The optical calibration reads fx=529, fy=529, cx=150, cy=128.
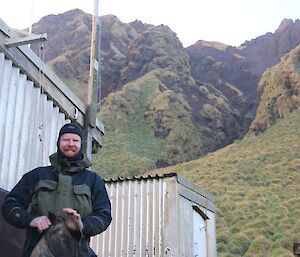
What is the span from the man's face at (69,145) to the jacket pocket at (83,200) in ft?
0.79

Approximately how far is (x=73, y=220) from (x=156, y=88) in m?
54.1

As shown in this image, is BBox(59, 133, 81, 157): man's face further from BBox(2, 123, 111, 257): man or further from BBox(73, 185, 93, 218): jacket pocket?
BBox(73, 185, 93, 218): jacket pocket

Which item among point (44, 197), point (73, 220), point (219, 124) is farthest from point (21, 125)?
point (219, 124)

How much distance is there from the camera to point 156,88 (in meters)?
57.0

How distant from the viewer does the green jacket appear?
3.28 meters

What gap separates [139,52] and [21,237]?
6150 cm

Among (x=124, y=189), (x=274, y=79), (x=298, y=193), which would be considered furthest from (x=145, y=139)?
(x=124, y=189)

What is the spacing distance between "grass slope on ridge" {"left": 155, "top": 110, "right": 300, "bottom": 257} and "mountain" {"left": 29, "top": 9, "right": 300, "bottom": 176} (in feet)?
23.3

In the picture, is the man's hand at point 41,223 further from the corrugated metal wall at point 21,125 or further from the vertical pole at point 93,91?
the vertical pole at point 93,91

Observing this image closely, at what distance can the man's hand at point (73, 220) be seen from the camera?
3088 mm

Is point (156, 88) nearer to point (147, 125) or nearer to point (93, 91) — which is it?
point (147, 125)

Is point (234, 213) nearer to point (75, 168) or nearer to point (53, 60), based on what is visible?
point (75, 168)

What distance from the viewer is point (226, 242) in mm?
22406

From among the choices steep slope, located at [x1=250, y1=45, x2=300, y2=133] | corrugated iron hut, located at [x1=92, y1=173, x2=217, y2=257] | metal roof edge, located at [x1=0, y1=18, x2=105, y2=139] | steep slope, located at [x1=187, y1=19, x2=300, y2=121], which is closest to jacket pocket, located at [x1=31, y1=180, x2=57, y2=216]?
metal roof edge, located at [x1=0, y1=18, x2=105, y2=139]
